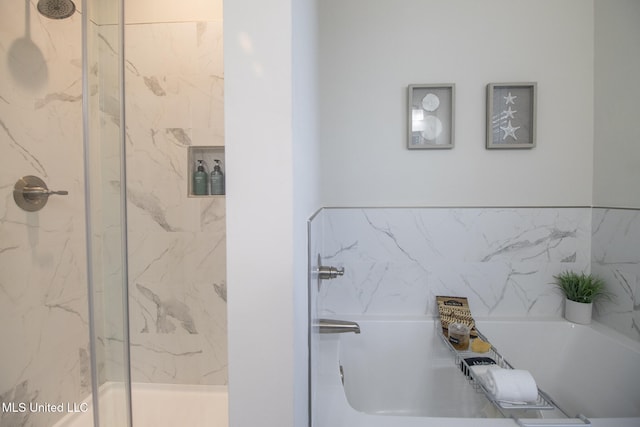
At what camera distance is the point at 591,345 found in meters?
1.34

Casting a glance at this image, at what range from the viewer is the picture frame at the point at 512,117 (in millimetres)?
1466

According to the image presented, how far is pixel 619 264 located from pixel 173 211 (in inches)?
83.3

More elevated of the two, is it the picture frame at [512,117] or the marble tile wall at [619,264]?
the picture frame at [512,117]

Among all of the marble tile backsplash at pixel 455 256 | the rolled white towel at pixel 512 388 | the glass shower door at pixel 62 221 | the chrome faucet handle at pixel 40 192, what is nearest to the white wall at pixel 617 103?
the marble tile backsplash at pixel 455 256

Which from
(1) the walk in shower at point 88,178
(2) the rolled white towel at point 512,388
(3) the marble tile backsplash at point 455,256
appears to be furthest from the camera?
(3) the marble tile backsplash at point 455,256

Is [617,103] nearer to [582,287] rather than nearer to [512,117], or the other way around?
[512,117]

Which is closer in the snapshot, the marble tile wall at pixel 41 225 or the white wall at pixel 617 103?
the marble tile wall at pixel 41 225

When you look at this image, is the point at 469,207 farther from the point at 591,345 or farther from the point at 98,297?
the point at 98,297

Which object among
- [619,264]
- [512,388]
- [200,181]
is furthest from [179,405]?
[619,264]

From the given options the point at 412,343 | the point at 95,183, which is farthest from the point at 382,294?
the point at 95,183

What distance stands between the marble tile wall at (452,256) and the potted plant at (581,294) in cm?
6

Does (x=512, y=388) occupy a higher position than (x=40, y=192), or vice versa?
(x=40, y=192)

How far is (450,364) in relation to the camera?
55.8 inches

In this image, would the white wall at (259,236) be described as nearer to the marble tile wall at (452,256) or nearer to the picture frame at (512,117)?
the marble tile wall at (452,256)
